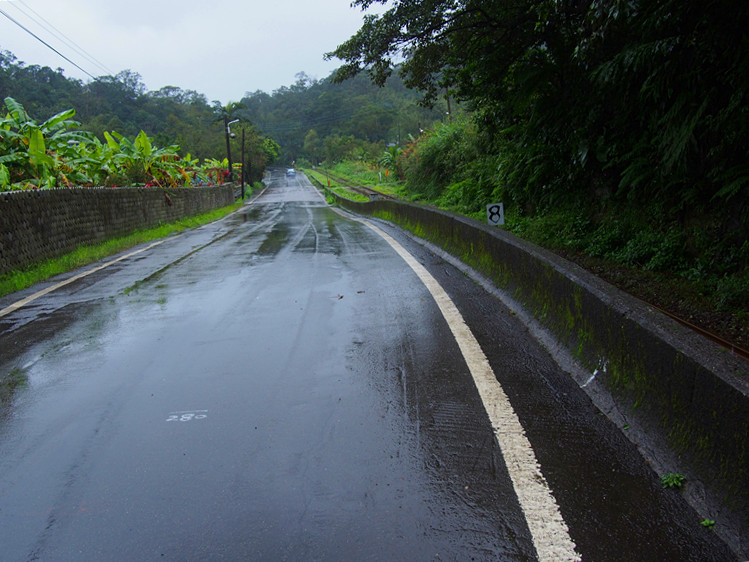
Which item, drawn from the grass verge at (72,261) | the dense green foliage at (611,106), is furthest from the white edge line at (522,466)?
the grass verge at (72,261)

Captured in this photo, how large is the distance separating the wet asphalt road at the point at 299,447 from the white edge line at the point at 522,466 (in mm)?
44

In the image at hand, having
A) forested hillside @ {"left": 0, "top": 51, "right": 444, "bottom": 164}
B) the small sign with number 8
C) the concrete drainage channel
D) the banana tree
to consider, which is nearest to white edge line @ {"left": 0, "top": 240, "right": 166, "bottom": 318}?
the banana tree

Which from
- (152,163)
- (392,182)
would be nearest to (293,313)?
(152,163)

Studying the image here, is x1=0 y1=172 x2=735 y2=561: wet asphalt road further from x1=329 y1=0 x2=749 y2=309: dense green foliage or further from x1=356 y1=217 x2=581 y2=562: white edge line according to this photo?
x1=329 y1=0 x2=749 y2=309: dense green foliage

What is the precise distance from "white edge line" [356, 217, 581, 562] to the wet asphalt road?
44 mm

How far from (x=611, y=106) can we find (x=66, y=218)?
1133 centimetres

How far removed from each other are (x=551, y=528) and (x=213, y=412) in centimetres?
214

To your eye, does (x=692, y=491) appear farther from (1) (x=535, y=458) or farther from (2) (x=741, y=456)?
(1) (x=535, y=458)

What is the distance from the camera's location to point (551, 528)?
2.39 meters

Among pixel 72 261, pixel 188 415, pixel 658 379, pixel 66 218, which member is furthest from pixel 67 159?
pixel 658 379

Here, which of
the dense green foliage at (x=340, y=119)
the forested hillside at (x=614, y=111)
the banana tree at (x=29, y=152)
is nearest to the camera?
the forested hillside at (x=614, y=111)

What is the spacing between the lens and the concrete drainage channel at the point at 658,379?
2.41 m

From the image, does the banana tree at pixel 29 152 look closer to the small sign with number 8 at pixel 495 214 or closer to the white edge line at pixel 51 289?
the white edge line at pixel 51 289

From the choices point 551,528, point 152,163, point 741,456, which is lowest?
point 551,528
